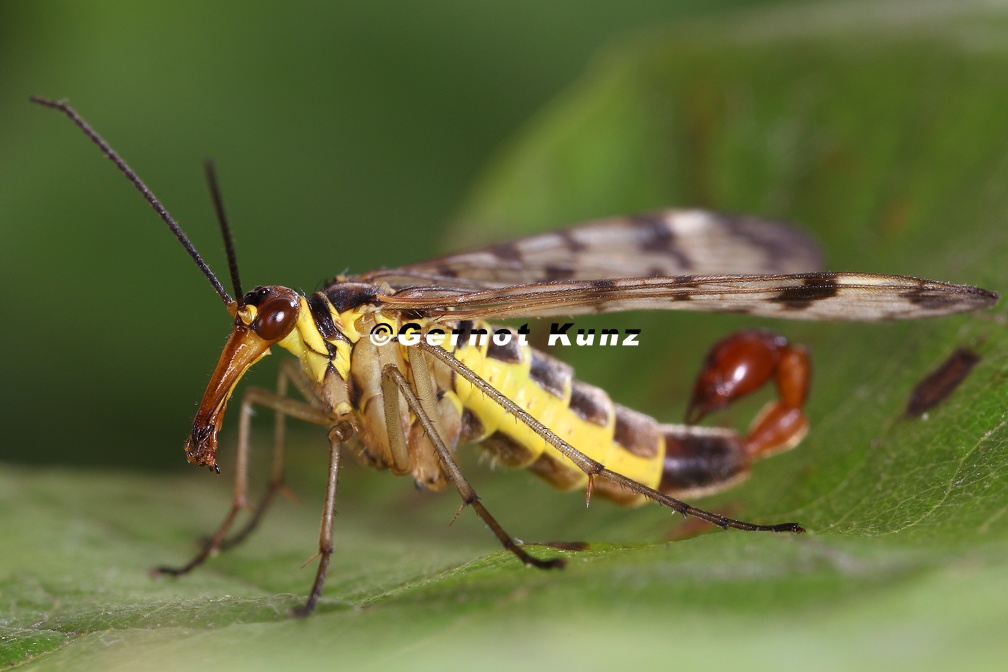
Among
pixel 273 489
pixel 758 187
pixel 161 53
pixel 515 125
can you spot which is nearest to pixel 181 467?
pixel 273 489

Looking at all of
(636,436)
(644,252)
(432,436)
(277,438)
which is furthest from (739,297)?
(277,438)

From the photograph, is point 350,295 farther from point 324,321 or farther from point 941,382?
point 941,382

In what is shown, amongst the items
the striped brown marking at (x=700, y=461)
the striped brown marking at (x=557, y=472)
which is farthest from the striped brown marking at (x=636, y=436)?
the striped brown marking at (x=557, y=472)

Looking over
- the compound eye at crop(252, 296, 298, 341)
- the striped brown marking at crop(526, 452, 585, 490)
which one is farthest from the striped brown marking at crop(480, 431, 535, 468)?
the compound eye at crop(252, 296, 298, 341)

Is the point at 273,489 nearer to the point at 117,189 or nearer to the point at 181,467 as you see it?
the point at 181,467

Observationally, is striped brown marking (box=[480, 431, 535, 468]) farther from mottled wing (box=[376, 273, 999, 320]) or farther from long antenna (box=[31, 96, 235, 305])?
long antenna (box=[31, 96, 235, 305])

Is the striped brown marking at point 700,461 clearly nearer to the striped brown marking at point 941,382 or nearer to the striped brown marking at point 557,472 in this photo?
the striped brown marking at point 557,472
